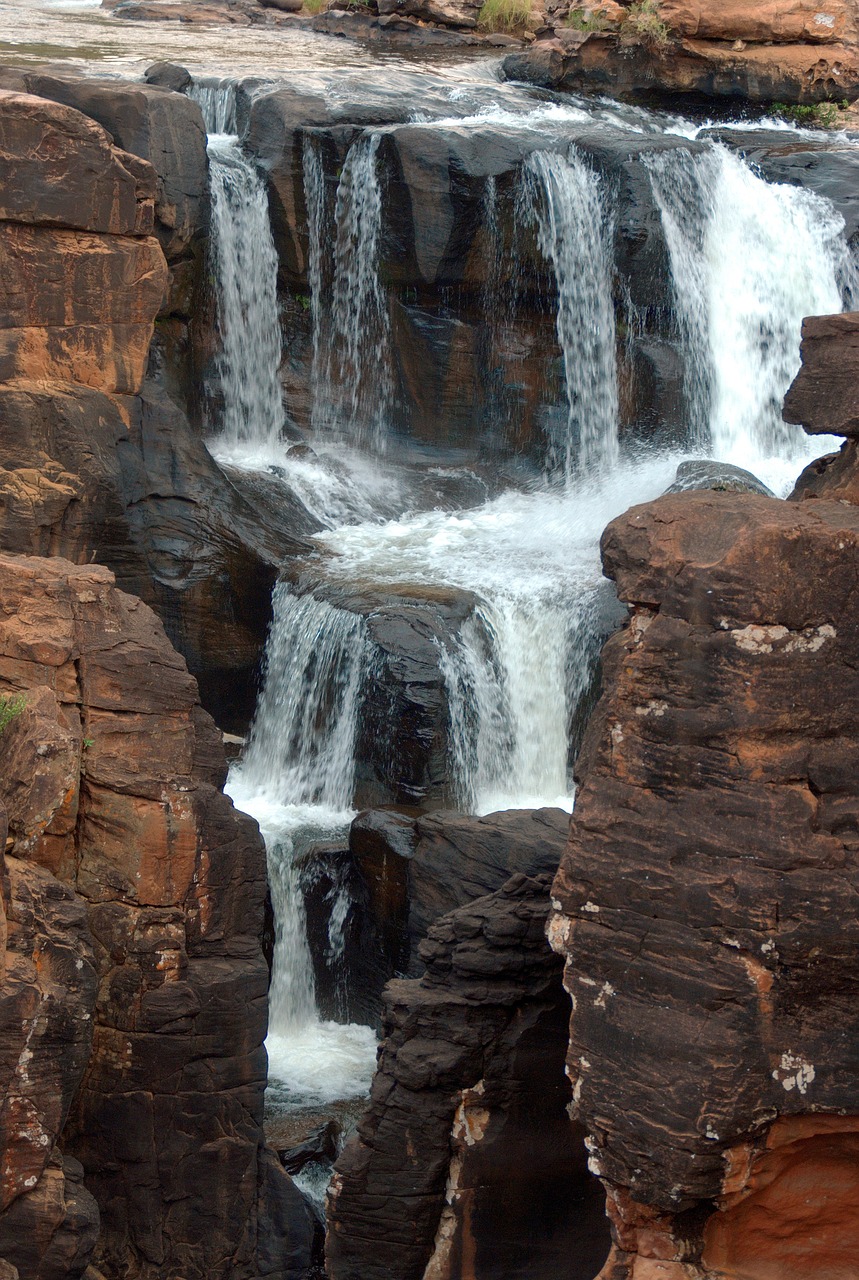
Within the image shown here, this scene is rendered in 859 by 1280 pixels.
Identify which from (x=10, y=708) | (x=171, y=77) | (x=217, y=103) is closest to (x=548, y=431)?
(x=217, y=103)

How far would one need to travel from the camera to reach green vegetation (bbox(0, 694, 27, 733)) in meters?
8.79

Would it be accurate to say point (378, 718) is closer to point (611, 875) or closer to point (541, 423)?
point (541, 423)

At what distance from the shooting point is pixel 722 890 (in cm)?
650

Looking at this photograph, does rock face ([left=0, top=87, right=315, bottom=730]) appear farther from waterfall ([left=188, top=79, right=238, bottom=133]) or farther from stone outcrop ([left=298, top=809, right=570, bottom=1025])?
waterfall ([left=188, top=79, right=238, bottom=133])

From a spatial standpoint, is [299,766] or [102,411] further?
[299,766]

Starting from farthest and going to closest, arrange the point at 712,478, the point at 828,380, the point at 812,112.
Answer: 1. the point at 812,112
2. the point at 712,478
3. the point at 828,380

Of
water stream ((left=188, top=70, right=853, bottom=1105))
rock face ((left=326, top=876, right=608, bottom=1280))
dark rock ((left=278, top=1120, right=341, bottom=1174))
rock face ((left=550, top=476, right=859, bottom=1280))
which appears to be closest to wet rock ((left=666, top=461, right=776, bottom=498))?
water stream ((left=188, top=70, right=853, bottom=1105))

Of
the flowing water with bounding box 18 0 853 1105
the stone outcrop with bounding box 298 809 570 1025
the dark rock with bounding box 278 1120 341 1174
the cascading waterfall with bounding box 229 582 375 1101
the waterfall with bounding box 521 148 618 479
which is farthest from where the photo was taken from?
the waterfall with bounding box 521 148 618 479

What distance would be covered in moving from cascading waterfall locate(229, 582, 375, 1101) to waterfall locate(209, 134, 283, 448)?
379 centimetres

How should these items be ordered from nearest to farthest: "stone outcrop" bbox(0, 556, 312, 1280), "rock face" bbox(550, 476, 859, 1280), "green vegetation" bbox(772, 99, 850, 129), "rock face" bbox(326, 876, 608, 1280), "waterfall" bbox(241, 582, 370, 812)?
"rock face" bbox(550, 476, 859, 1280)
"rock face" bbox(326, 876, 608, 1280)
"stone outcrop" bbox(0, 556, 312, 1280)
"waterfall" bbox(241, 582, 370, 812)
"green vegetation" bbox(772, 99, 850, 129)

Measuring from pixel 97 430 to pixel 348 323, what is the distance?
6288 millimetres

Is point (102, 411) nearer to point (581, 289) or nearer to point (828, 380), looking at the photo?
point (828, 380)

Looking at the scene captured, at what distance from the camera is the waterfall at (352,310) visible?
58.5 feet

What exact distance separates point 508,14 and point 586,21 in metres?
2.95
